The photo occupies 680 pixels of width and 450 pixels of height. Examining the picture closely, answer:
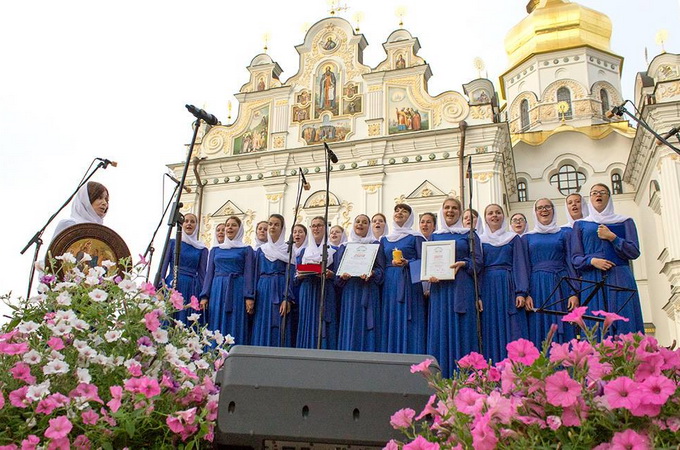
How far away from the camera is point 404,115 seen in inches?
746

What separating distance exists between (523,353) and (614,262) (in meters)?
4.36

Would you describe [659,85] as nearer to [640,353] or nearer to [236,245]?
[236,245]

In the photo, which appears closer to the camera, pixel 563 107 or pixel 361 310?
pixel 361 310

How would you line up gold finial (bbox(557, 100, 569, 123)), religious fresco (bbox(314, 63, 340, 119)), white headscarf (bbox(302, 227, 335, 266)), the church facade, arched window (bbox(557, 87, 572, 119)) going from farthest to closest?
arched window (bbox(557, 87, 572, 119)), gold finial (bbox(557, 100, 569, 123)), religious fresco (bbox(314, 63, 340, 119)), the church facade, white headscarf (bbox(302, 227, 335, 266))

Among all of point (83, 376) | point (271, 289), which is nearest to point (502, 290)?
point (271, 289)

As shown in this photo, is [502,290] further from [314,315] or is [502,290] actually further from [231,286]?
[231,286]

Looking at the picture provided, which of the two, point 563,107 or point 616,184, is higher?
point 563,107

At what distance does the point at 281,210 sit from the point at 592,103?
14490 millimetres

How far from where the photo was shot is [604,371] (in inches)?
70.6

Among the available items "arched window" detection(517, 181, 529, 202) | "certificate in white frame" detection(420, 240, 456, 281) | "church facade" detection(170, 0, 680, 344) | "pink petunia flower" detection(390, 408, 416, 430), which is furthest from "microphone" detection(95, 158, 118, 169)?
"arched window" detection(517, 181, 529, 202)

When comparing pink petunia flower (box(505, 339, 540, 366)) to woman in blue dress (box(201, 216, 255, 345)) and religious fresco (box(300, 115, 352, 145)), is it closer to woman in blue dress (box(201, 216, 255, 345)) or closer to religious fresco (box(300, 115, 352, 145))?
woman in blue dress (box(201, 216, 255, 345))

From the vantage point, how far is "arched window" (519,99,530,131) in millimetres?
26750

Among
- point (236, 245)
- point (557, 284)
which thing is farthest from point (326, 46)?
point (557, 284)

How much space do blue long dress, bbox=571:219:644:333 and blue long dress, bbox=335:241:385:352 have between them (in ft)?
6.16
